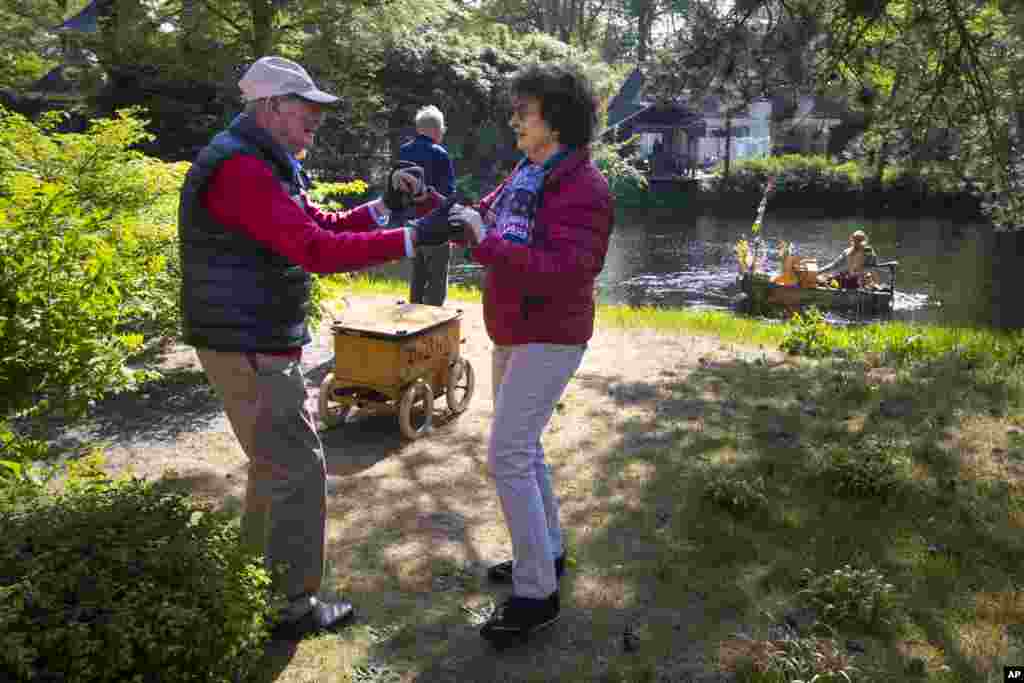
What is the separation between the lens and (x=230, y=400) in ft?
10.6

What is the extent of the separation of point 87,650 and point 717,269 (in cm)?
2458

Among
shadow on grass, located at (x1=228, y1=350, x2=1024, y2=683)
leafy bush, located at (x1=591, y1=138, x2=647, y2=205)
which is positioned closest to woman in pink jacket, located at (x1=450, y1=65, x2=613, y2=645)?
shadow on grass, located at (x1=228, y1=350, x2=1024, y2=683)

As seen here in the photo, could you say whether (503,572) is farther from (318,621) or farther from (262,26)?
(262,26)

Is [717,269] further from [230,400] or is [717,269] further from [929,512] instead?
[230,400]

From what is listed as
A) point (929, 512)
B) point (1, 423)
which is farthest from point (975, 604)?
point (1, 423)

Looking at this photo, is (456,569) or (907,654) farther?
(456,569)

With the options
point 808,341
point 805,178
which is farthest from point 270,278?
point 805,178

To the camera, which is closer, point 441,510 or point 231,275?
point 231,275

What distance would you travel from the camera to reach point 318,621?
3.49 m

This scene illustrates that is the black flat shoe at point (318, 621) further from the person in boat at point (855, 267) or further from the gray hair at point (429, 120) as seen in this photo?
the person in boat at point (855, 267)

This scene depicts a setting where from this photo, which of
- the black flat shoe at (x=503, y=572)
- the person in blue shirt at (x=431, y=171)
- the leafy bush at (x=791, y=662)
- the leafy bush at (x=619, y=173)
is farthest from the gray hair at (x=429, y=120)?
the leafy bush at (x=619, y=173)

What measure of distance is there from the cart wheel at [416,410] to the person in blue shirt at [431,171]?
177cm

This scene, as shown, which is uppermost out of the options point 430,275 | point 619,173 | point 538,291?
point 619,173

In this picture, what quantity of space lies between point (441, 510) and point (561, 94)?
8.73ft
